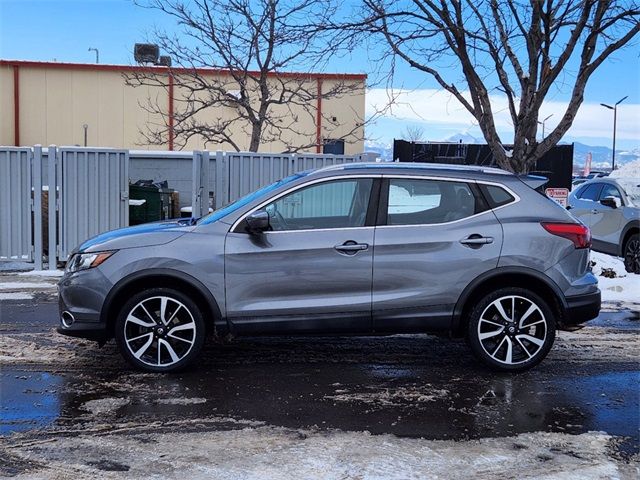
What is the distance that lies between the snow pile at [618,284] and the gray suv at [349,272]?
4.36m

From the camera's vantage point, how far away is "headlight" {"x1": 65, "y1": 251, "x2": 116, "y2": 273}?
584cm

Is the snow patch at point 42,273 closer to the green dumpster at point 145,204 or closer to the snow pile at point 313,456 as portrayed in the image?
the green dumpster at point 145,204

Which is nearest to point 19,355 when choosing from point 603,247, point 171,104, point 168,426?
point 168,426

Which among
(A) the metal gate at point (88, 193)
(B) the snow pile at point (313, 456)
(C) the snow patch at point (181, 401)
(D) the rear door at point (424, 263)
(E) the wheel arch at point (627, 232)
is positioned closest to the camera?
(B) the snow pile at point (313, 456)

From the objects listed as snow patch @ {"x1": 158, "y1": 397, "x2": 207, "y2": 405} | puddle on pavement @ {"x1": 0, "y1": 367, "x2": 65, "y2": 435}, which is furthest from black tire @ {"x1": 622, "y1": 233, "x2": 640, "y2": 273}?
puddle on pavement @ {"x1": 0, "y1": 367, "x2": 65, "y2": 435}

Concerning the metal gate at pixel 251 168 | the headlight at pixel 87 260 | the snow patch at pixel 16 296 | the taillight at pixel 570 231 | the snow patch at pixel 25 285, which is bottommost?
the snow patch at pixel 16 296

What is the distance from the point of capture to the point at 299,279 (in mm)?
5836

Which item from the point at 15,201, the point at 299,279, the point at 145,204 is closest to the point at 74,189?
the point at 15,201

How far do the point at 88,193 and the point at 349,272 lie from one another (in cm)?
744

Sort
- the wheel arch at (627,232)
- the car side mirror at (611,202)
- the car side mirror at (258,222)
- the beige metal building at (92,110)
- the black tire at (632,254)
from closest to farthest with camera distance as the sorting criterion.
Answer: the car side mirror at (258,222) < the black tire at (632,254) < the wheel arch at (627,232) < the car side mirror at (611,202) < the beige metal building at (92,110)

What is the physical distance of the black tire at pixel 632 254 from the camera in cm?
1230

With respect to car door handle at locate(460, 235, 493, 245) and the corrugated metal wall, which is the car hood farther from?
the corrugated metal wall

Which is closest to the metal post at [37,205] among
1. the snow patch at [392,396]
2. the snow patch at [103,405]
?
the snow patch at [103,405]

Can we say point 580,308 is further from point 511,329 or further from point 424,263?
point 424,263
